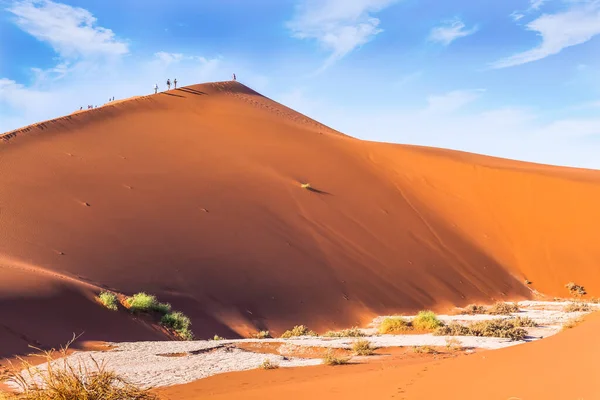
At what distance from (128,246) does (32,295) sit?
214 inches

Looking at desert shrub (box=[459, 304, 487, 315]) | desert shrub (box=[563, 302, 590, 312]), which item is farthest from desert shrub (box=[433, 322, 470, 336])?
desert shrub (box=[563, 302, 590, 312])

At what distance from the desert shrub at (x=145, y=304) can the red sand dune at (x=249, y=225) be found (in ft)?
2.31

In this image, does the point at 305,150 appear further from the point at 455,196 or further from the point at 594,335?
the point at 594,335

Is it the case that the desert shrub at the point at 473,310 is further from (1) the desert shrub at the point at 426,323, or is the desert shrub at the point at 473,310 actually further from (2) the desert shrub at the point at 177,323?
(2) the desert shrub at the point at 177,323

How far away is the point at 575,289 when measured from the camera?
2781 cm

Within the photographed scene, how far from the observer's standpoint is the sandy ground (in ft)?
29.3

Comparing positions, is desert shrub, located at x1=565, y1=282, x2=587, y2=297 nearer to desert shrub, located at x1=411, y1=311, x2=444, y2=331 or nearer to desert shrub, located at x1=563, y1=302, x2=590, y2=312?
desert shrub, located at x1=563, y1=302, x2=590, y2=312

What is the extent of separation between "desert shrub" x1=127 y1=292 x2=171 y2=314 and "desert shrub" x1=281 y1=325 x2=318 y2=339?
3.19 metres

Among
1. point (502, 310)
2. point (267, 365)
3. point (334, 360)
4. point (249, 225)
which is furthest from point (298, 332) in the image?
point (502, 310)

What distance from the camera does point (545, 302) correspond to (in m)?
24.9

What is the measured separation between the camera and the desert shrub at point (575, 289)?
27.6 metres

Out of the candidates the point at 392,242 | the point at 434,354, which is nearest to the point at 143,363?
the point at 434,354

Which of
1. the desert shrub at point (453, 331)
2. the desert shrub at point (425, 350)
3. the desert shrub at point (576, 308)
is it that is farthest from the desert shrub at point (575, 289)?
the desert shrub at point (425, 350)

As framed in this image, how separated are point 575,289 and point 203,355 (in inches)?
Answer: 895
